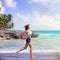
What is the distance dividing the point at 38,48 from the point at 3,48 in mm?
Result: 569

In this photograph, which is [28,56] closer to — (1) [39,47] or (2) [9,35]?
(1) [39,47]

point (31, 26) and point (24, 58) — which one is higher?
point (31, 26)

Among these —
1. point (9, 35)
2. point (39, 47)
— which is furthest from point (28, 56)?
point (9, 35)

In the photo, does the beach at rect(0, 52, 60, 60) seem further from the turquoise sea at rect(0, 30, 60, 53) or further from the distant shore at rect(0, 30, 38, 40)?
the distant shore at rect(0, 30, 38, 40)

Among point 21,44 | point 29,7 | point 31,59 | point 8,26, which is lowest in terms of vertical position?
point 31,59

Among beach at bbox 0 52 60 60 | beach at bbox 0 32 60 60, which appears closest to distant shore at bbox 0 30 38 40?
beach at bbox 0 32 60 60

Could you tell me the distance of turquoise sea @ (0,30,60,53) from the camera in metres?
3.65

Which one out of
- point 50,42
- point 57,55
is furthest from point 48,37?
point 57,55

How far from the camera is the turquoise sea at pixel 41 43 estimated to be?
3646 mm

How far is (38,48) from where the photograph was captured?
3.68m

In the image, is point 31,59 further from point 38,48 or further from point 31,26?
point 31,26

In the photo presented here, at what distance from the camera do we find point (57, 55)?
3672mm

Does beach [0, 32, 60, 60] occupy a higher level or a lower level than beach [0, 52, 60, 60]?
higher

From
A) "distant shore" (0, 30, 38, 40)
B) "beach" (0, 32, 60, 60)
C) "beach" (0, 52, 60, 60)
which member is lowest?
"beach" (0, 52, 60, 60)
